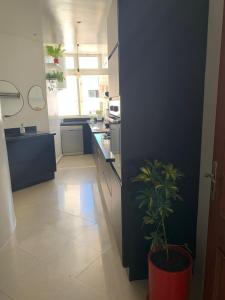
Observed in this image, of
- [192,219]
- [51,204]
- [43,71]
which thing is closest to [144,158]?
[192,219]

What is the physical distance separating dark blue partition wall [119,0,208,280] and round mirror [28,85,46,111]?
10.8 ft

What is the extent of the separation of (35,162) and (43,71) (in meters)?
1.81

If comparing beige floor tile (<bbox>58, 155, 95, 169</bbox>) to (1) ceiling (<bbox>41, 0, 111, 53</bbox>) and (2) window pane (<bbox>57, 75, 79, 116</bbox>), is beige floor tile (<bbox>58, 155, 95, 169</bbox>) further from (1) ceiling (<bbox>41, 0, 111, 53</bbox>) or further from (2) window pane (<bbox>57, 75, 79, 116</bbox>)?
(1) ceiling (<bbox>41, 0, 111, 53</bbox>)

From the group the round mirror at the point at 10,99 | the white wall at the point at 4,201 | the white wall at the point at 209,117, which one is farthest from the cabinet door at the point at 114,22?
the round mirror at the point at 10,99

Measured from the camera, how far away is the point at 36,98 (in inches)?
177

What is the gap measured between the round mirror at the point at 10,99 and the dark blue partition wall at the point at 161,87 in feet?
10.6

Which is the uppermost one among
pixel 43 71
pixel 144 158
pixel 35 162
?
pixel 43 71

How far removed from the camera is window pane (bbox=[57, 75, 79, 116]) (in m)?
7.39

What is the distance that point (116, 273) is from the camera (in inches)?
81.0

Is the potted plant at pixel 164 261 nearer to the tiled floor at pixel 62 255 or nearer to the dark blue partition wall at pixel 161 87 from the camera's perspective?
the dark blue partition wall at pixel 161 87

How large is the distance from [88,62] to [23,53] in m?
3.60

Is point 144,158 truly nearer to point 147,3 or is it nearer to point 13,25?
point 147,3

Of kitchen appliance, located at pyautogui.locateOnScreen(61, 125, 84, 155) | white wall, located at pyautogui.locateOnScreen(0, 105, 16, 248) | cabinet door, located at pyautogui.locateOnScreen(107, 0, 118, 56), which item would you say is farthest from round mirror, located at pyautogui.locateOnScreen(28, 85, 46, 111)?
cabinet door, located at pyautogui.locateOnScreen(107, 0, 118, 56)

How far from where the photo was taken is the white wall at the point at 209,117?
1507 millimetres
